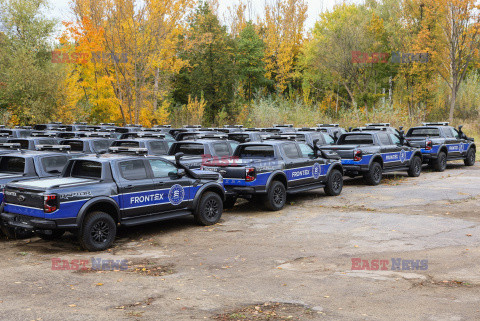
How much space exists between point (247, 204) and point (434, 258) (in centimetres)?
664

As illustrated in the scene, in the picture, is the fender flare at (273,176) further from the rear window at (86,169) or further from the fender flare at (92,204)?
the rear window at (86,169)

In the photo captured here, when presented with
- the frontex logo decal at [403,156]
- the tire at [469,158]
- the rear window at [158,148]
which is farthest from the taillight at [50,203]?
the tire at [469,158]

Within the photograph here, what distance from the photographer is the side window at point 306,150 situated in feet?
45.0

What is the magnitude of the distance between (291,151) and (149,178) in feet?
15.5

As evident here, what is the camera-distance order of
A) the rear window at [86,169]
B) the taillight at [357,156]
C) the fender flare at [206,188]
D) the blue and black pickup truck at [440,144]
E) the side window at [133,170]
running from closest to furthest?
1. the rear window at [86,169]
2. the side window at [133,170]
3. the fender flare at [206,188]
4. the taillight at [357,156]
5. the blue and black pickup truck at [440,144]

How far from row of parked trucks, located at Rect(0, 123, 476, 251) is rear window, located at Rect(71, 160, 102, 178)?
0.07ft

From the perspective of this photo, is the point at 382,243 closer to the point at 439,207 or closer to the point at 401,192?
the point at 439,207

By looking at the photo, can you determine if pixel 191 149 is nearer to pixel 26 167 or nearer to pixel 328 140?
pixel 26 167

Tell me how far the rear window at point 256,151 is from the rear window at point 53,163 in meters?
4.56

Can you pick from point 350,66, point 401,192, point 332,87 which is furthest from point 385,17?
point 401,192

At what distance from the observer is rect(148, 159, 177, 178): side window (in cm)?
1012

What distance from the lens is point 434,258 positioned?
8.20m

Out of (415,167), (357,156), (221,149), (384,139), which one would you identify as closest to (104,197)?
(221,149)

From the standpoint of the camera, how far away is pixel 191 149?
14180mm
